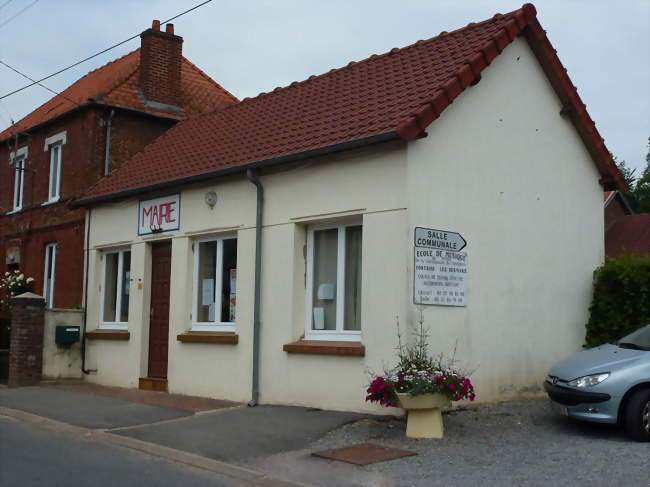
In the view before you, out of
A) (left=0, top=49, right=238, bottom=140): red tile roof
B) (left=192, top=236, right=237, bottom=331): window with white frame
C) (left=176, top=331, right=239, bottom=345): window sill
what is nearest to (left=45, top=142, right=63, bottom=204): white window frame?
(left=0, top=49, right=238, bottom=140): red tile roof

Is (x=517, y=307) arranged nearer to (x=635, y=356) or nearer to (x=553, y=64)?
(x=635, y=356)

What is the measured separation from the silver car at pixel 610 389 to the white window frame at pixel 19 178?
15.7 meters

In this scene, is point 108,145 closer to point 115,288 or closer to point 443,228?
point 115,288

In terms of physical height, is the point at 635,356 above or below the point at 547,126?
below

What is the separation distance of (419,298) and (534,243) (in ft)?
10.1

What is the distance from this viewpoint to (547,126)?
1288cm

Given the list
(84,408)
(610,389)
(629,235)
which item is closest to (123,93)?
(84,408)

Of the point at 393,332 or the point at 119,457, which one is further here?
the point at 393,332

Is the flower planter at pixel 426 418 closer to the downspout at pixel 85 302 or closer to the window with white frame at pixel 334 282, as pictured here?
the window with white frame at pixel 334 282

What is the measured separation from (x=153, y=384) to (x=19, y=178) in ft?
31.9

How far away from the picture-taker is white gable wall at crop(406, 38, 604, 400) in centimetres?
1071

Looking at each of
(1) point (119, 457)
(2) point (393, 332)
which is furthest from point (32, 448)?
(2) point (393, 332)

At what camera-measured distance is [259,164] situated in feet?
39.2

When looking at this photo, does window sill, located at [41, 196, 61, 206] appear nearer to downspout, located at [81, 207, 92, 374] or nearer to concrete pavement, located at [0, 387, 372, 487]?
downspout, located at [81, 207, 92, 374]
